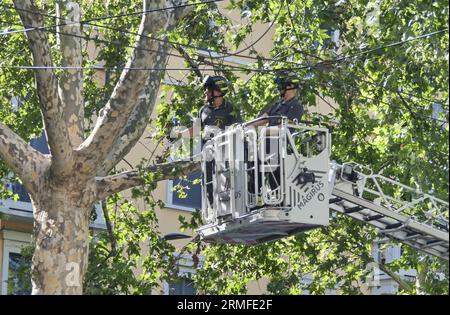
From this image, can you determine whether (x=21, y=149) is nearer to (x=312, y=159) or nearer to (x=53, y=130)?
(x=53, y=130)

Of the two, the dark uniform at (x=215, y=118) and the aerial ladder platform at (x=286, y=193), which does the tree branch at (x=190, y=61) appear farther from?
the aerial ladder platform at (x=286, y=193)

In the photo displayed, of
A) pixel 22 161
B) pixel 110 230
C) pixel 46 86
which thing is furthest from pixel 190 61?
pixel 46 86

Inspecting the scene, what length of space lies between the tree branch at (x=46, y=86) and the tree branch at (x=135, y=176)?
42.8 inches

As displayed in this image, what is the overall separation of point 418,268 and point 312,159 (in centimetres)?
579

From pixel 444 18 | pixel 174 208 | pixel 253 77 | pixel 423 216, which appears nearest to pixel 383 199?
pixel 423 216

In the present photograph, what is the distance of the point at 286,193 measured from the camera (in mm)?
19406

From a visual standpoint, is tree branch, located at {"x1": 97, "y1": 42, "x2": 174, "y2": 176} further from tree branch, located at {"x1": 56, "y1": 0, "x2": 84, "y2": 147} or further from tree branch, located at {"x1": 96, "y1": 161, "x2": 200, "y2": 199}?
tree branch, located at {"x1": 56, "y1": 0, "x2": 84, "y2": 147}

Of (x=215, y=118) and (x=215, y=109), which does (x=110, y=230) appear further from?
(x=215, y=118)

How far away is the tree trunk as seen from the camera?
20.9 m

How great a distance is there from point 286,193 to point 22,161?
12.8 ft

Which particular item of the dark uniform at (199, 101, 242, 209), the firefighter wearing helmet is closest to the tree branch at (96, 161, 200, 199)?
the firefighter wearing helmet

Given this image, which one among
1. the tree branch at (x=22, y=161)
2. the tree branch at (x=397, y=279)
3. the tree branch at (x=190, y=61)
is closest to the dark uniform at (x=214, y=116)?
the tree branch at (x=22, y=161)

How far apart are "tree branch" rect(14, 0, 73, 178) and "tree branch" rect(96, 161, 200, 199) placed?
1.09m

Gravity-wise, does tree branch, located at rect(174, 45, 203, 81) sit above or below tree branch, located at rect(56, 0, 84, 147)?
above
